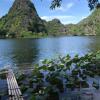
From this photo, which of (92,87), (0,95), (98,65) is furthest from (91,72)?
(0,95)

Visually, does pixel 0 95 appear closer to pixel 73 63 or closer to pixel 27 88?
pixel 27 88

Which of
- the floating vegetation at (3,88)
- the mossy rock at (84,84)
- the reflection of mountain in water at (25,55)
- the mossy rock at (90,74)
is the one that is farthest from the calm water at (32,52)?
the mossy rock at (84,84)

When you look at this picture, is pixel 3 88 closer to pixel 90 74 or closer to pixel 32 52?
pixel 90 74

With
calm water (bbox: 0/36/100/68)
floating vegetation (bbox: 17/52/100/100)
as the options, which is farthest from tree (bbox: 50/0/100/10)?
calm water (bbox: 0/36/100/68)

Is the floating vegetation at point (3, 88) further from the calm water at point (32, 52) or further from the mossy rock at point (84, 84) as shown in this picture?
the calm water at point (32, 52)

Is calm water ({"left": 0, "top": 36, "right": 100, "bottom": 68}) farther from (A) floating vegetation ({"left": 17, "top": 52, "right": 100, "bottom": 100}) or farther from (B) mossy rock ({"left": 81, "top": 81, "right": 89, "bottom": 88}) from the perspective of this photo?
(B) mossy rock ({"left": 81, "top": 81, "right": 89, "bottom": 88})

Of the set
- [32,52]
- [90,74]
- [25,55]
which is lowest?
[32,52]

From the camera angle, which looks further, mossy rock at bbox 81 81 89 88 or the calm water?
the calm water

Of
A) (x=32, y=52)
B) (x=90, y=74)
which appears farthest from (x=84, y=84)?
(x=32, y=52)

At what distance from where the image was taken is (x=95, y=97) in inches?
566

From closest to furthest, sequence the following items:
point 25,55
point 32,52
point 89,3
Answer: point 89,3, point 25,55, point 32,52

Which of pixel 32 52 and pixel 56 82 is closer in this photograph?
pixel 56 82

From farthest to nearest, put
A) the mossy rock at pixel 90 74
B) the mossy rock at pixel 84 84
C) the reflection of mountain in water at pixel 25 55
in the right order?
the reflection of mountain in water at pixel 25 55
the mossy rock at pixel 90 74
the mossy rock at pixel 84 84

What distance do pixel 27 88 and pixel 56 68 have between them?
24.9 ft
